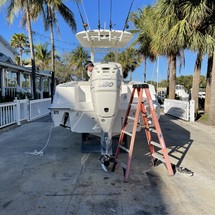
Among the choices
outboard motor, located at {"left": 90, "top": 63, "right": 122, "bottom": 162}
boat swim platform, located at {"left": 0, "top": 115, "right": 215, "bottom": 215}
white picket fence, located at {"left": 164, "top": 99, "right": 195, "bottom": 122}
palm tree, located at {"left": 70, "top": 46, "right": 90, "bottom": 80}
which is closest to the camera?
boat swim platform, located at {"left": 0, "top": 115, "right": 215, "bottom": 215}

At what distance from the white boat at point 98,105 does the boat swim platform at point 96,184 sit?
0.62 metres

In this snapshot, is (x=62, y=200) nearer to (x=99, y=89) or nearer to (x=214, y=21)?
(x=99, y=89)

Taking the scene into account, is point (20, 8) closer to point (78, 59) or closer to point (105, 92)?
point (105, 92)

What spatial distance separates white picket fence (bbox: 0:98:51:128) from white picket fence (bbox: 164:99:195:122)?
6.98m

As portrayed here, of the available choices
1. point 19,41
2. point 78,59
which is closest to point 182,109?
point 78,59

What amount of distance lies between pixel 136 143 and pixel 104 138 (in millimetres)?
2325

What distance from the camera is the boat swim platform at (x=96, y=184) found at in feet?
9.40

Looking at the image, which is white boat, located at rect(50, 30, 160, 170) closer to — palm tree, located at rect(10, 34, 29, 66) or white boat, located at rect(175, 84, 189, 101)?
white boat, located at rect(175, 84, 189, 101)

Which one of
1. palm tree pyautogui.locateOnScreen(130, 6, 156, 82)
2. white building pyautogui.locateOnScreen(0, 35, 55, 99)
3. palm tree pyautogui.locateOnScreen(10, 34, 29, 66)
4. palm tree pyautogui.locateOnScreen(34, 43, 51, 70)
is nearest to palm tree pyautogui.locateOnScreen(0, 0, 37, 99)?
white building pyautogui.locateOnScreen(0, 35, 55, 99)

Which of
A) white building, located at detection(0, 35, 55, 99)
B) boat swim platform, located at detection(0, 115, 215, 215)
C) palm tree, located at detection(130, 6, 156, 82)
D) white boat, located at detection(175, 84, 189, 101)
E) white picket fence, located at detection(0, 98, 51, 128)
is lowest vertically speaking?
boat swim platform, located at detection(0, 115, 215, 215)

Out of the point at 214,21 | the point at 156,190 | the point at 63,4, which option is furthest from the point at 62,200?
the point at 63,4

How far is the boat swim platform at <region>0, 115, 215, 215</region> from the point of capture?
2.87m

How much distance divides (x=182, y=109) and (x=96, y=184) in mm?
8923

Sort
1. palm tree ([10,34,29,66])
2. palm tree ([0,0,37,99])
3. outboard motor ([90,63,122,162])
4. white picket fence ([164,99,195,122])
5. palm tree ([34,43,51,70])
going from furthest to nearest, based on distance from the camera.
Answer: palm tree ([34,43,51,70]) → palm tree ([10,34,29,66]) → palm tree ([0,0,37,99]) → white picket fence ([164,99,195,122]) → outboard motor ([90,63,122,162])
